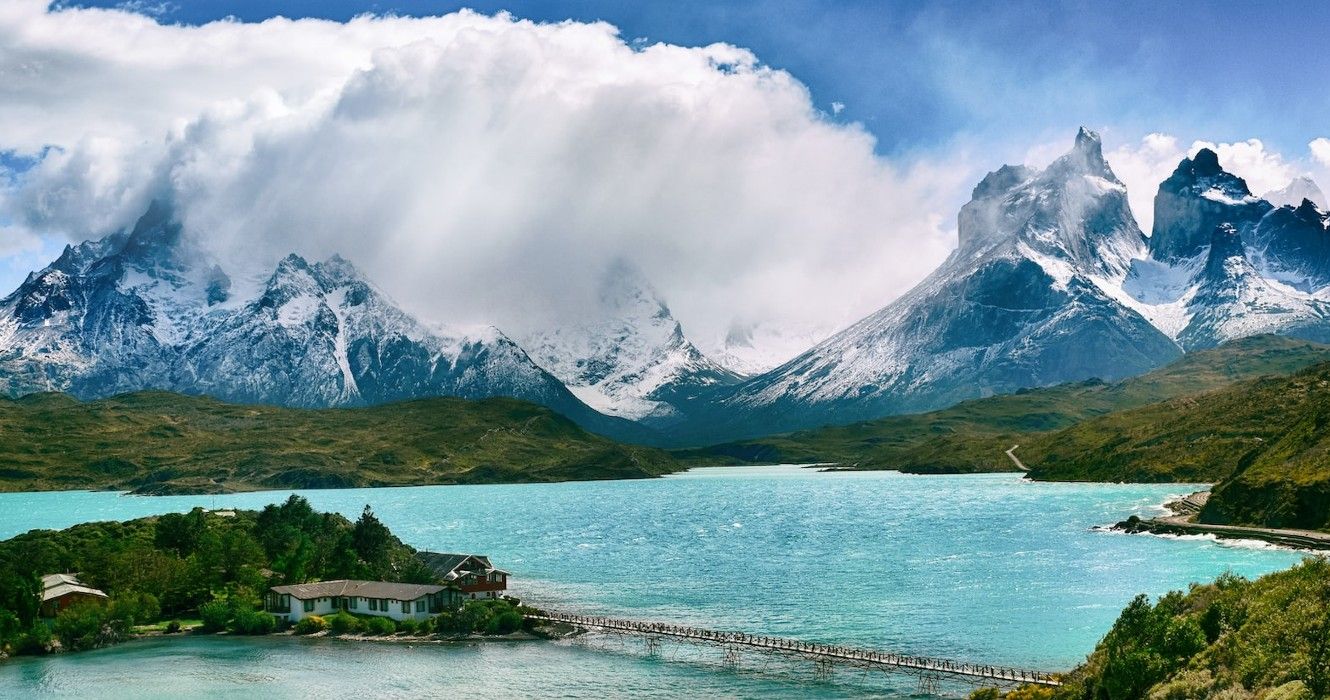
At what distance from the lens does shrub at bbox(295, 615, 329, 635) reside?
120m

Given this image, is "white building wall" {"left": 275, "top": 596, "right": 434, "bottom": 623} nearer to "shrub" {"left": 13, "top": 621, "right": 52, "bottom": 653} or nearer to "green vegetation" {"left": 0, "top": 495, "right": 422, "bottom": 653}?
"green vegetation" {"left": 0, "top": 495, "right": 422, "bottom": 653}

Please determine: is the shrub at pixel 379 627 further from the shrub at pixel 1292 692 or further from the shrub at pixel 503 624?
the shrub at pixel 1292 692

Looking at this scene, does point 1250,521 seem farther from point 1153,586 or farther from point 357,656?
point 357,656

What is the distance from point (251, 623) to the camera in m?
119

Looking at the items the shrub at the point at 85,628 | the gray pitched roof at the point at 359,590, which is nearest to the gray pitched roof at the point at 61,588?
the shrub at the point at 85,628

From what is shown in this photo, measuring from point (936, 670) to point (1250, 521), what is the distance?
107347mm

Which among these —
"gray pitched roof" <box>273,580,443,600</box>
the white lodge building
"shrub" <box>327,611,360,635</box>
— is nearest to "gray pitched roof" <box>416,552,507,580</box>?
"gray pitched roof" <box>273,580,443,600</box>

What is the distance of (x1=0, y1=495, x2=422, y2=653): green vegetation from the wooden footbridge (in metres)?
26.2

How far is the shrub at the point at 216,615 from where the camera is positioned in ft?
394

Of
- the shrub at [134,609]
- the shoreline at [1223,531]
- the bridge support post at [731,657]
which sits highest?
the shoreline at [1223,531]

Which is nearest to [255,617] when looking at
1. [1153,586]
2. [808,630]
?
[808,630]

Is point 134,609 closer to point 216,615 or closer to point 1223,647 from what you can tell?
point 216,615

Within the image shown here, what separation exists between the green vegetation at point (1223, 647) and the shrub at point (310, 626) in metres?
72.9

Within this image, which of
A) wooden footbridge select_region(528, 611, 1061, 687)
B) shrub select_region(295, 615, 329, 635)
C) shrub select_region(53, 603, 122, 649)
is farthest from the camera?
shrub select_region(295, 615, 329, 635)
